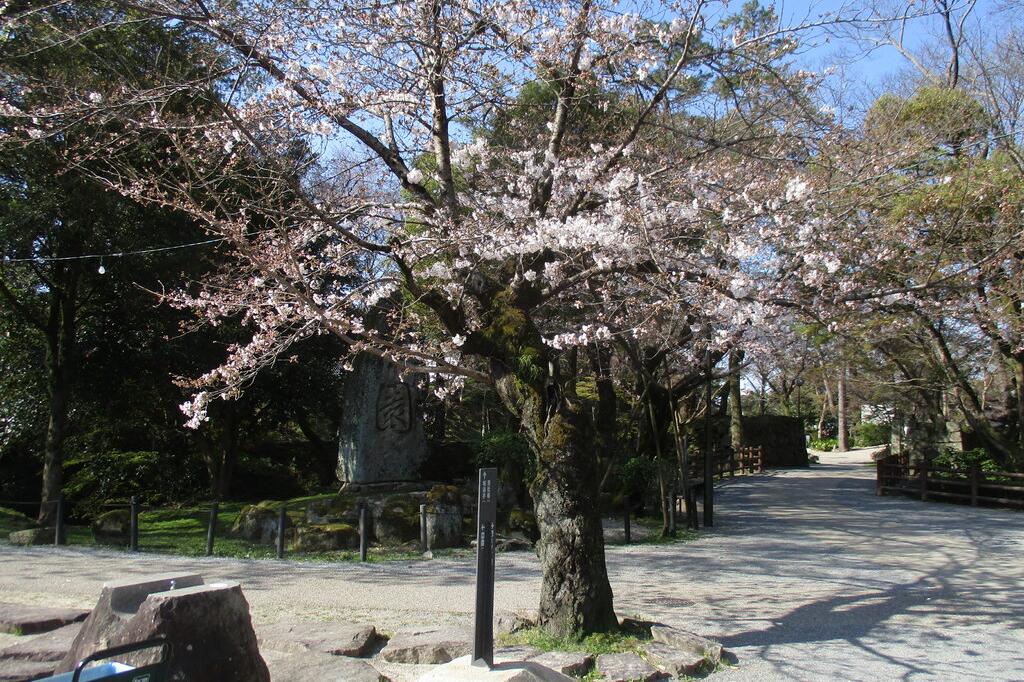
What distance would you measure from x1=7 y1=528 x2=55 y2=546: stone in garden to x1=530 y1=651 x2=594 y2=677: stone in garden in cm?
926

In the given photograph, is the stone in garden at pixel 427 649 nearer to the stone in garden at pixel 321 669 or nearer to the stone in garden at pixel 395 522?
the stone in garden at pixel 321 669

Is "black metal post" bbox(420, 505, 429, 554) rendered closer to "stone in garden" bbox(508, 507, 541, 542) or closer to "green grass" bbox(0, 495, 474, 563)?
"green grass" bbox(0, 495, 474, 563)

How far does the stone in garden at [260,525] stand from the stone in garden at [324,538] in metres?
0.56

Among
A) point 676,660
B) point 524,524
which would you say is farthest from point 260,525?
point 676,660

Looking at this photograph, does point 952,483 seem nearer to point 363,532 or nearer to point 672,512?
point 672,512

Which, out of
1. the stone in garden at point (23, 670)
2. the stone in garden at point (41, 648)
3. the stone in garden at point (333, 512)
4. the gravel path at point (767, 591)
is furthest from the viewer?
the stone in garden at point (333, 512)

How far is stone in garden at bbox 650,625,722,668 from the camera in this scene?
5922 millimetres

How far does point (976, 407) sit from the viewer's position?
1892cm

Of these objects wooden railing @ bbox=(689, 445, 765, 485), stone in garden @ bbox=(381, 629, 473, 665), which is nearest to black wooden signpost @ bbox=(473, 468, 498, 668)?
stone in garden @ bbox=(381, 629, 473, 665)

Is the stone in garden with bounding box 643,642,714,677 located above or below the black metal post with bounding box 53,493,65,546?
below

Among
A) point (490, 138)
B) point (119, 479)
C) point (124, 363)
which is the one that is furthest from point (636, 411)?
point (119, 479)

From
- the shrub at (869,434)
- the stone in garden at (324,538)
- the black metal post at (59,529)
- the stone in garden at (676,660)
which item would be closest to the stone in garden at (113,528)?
the black metal post at (59,529)

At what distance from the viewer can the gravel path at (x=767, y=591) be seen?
625 centimetres

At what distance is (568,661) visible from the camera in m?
5.56
